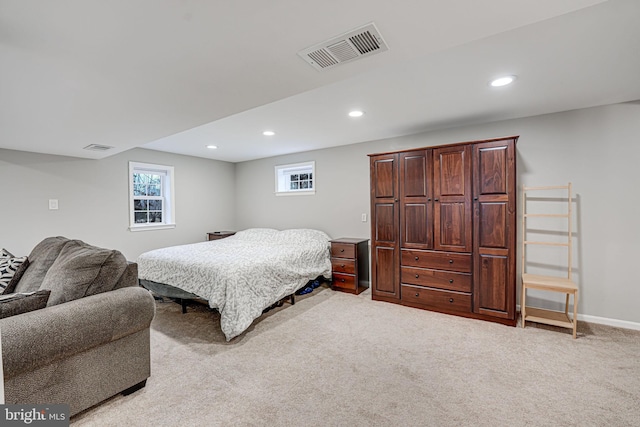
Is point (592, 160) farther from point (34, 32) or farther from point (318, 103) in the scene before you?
point (34, 32)

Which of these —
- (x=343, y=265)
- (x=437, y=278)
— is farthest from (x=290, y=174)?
(x=437, y=278)

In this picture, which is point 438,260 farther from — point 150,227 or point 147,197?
point 147,197

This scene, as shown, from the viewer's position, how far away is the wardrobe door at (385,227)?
3.63 meters

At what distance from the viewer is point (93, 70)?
1.58 metres

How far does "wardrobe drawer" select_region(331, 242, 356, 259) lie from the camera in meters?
4.12

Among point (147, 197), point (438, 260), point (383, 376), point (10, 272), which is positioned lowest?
point (383, 376)

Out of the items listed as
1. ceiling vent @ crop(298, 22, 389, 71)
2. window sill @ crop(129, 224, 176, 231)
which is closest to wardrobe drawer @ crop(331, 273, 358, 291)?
window sill @ crop(129, 224, 176, 231)

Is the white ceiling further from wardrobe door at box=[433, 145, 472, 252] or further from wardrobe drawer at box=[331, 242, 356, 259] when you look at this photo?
wardrobe drawer at box=[331, 242, 356, 259]

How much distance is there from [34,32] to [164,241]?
4190mm

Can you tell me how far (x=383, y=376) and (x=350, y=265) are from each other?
2071mm

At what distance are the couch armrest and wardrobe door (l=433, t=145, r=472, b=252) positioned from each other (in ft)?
9.72

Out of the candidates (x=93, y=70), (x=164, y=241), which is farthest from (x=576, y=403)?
(x=164, y=241)

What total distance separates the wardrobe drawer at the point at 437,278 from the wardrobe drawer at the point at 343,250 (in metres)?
0.79

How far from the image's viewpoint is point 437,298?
336 cm
